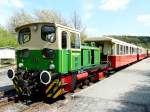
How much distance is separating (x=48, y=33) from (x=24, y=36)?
1550mm

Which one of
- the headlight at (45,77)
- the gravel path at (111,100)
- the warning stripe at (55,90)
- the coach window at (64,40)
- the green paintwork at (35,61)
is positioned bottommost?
the gravel path at (111,100)

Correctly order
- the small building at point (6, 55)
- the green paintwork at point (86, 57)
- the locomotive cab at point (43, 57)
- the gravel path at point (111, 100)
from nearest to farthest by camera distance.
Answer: the gravel path at point (111, 100) → the locomotive cab at point (43, 57) → the green paintwork at point (86, 57) → the small building at point (6, 55)

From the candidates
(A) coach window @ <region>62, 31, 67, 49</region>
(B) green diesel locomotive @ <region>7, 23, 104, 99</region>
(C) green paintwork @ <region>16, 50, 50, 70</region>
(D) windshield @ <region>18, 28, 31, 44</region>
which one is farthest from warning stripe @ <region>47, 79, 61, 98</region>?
(D) windshield @ <region>18, 28, 31, 44</region>

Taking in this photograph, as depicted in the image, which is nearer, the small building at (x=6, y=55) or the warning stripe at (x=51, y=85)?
the warning stripe at (x=51, y=85)

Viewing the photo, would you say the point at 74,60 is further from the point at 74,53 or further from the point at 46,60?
the point at 46,60

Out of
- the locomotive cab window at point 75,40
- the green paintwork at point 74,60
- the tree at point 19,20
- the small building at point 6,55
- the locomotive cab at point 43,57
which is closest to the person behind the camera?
the locomotive cab at point 43,57

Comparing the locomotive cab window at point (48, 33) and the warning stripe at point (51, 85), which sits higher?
the locomotive cab window at point (48, 33)

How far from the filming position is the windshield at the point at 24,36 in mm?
12039

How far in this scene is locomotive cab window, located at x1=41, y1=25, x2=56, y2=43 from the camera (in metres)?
11.1

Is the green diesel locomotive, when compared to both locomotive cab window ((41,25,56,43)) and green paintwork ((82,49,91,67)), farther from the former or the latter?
green paintwork ((82,49,91,67))

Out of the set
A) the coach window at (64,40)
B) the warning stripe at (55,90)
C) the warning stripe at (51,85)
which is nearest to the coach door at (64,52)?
the coach window at (64,40)

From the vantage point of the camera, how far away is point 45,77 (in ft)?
34.7

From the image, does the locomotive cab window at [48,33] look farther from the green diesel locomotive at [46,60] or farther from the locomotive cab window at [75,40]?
the locomotive cab window at [75,40]

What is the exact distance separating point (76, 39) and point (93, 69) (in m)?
3.74
